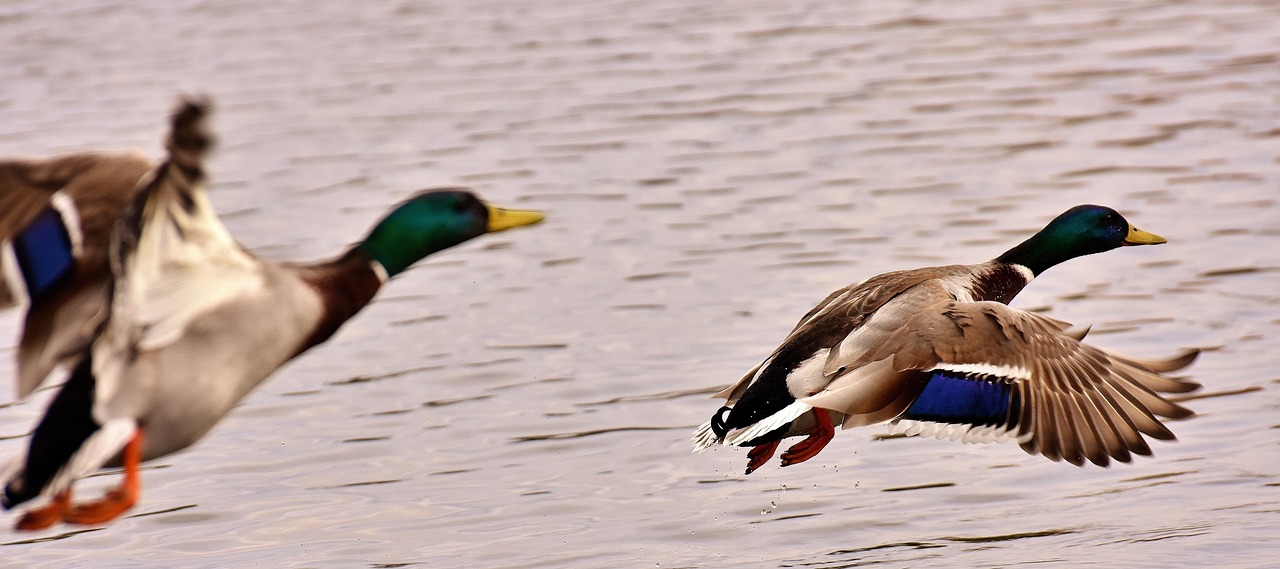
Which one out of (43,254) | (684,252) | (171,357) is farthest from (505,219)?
(684,252)

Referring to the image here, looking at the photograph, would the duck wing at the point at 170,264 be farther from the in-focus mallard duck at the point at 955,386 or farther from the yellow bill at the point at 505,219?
the in-focus mallard duck at the point at 955,386

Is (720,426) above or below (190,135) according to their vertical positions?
below

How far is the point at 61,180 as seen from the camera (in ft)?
16.5

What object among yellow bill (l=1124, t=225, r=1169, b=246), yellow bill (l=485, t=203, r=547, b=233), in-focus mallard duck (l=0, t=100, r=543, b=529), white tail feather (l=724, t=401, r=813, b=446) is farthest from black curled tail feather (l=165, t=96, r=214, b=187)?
yellow bill (l=1124, t=225, r=1169, b=246)

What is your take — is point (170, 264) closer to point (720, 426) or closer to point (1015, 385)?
point (720, 426)

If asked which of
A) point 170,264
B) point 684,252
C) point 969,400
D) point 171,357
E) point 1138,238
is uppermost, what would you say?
point 170,264

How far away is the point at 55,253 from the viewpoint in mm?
4801

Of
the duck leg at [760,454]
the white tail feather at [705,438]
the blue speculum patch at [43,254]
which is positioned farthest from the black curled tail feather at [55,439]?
the duck leg at [760,454]

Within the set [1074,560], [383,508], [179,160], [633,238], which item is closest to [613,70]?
[633,238]

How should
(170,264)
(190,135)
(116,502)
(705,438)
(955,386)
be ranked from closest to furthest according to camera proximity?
1. (190,135)
2. (170,264)
3. (116,502)
4. (955,386)
5. (705,438)

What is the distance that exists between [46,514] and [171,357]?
0.52m

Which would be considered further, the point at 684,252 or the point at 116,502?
the point at 684,252

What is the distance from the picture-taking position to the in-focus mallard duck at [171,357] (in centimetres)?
468

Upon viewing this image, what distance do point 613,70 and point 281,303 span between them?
9634 millimetres
